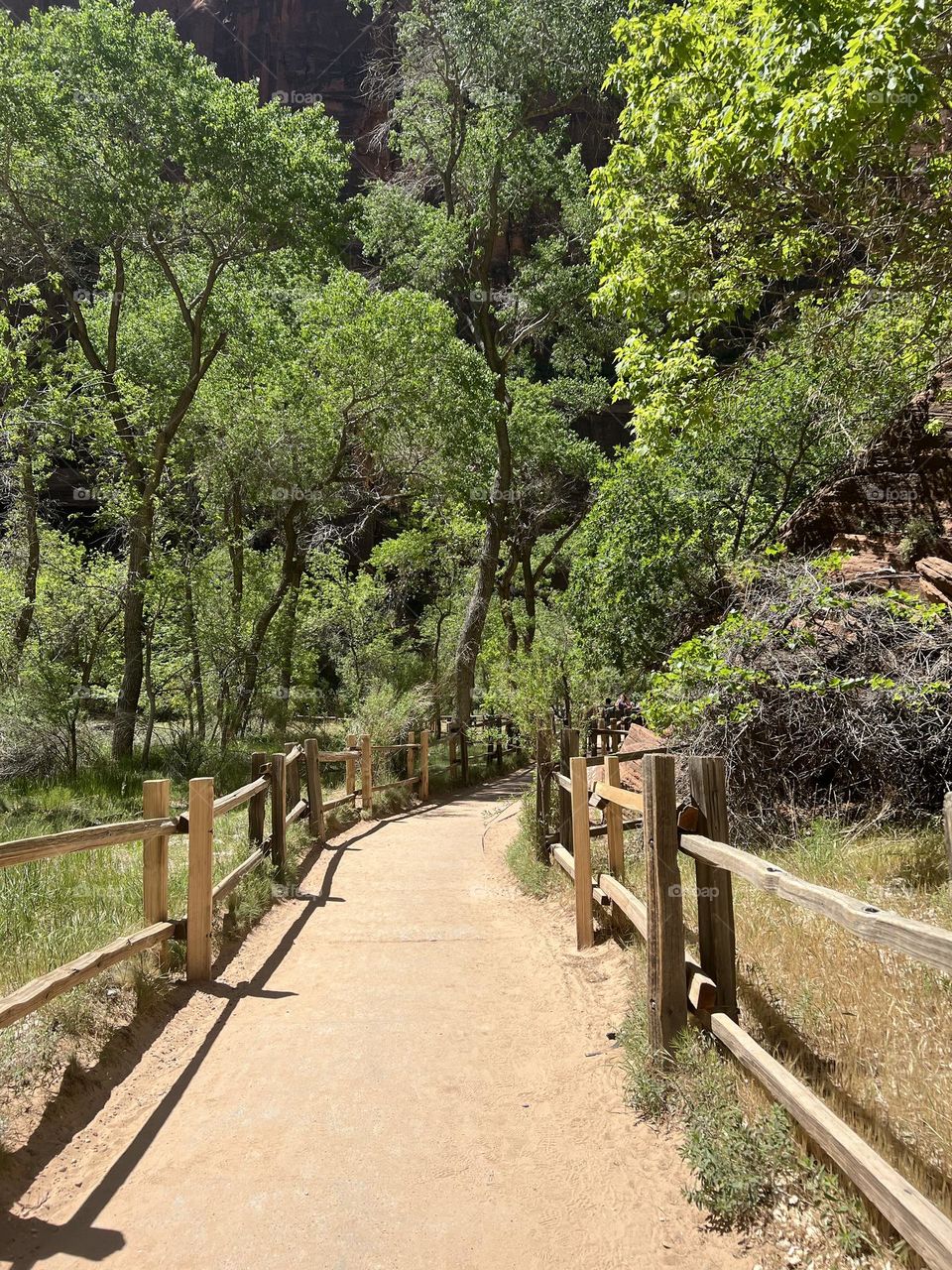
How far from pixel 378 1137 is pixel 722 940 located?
1.81 metres

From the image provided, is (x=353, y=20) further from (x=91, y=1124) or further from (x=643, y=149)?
(x=91, y=1124)

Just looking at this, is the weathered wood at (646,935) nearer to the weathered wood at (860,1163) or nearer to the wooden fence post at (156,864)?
the weathered wood at (860,1163)

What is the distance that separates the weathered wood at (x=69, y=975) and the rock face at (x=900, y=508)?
735 centimetres

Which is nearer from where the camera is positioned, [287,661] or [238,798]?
[238,798]

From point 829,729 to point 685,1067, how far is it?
13.2 feet

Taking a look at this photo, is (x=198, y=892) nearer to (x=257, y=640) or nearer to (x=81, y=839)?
(x=81, y=839)

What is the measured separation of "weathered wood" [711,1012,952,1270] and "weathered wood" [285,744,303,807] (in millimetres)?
6898

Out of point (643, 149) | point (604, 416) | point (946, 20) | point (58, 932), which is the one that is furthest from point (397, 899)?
point (604, 416)

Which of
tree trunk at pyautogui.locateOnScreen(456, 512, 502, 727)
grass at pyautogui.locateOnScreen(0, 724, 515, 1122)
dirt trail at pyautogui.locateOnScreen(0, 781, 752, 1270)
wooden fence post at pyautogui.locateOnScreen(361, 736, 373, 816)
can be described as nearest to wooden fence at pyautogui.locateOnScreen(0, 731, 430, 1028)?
grass at pyautogui.locateOnScreen(0, 724, 515, 1122)

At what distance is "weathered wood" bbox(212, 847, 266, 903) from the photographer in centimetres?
637

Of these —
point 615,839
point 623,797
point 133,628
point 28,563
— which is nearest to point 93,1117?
point 623,797

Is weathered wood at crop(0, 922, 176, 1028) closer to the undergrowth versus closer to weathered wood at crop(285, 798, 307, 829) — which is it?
the undergrowth

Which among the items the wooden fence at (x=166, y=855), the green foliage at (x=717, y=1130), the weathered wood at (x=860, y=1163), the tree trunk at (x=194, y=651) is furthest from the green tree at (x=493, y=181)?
the weathered wood at (x=860, y=1163)

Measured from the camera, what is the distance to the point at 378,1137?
12.8 feet
